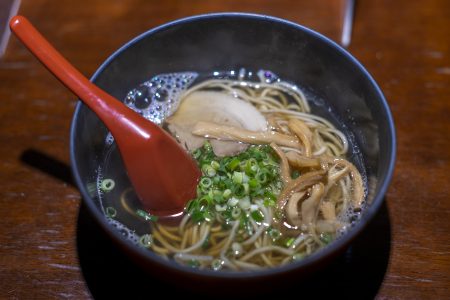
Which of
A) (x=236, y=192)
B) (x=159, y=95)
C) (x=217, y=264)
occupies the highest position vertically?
(x=159, y=95)

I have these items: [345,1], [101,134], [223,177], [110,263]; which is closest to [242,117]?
[223,177]

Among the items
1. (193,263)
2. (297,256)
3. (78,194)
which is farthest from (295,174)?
(78,194)

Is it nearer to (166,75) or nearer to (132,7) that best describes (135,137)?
(166,75)

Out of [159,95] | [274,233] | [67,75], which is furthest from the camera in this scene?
[159,95]

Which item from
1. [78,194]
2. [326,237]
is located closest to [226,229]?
[326,237]

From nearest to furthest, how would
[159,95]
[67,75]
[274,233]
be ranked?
[67,75]
[274,233]
[159,95]

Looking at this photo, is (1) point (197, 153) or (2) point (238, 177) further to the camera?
(1) point (197, 153)

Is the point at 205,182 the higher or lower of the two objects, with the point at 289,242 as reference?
higher

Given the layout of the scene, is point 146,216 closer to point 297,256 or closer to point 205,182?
point 205,182
